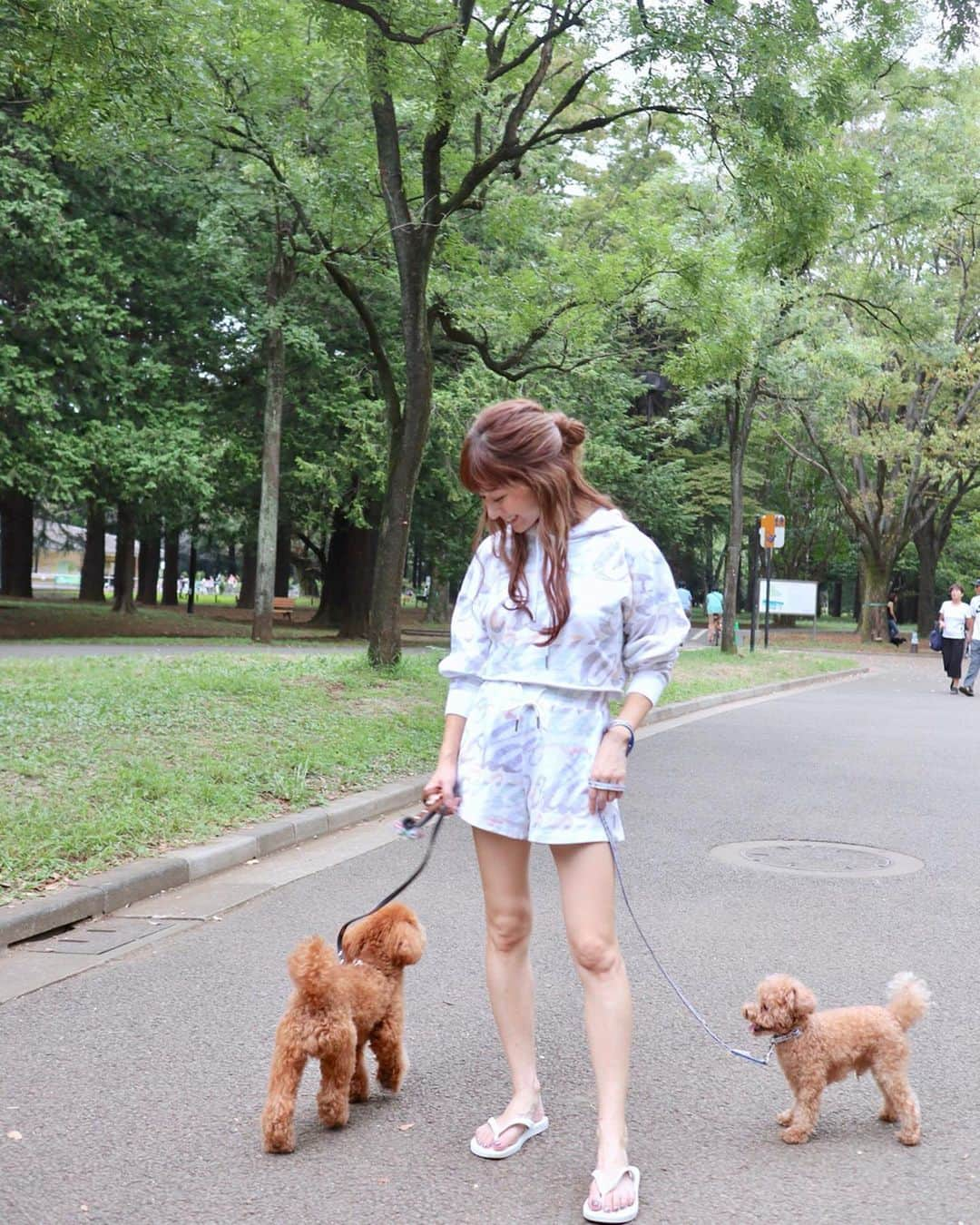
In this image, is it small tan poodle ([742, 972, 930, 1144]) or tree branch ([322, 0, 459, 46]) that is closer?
small tan poodle ([742, 972, 930, 1144])

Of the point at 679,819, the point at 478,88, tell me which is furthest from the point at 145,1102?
the point at 478,88

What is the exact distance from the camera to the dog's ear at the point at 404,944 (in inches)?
151

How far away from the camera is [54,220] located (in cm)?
2388

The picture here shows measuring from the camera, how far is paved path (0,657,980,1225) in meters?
3.33

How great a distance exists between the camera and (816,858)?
25.7 feet

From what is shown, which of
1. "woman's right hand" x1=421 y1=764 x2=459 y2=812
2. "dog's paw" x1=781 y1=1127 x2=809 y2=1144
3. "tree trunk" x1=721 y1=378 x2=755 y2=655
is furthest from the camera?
"tree trunk" x1=721 y1=378 x2=755 y2=655

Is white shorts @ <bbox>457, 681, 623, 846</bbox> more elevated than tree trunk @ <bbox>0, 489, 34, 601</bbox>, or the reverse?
tree trunk @ <bbox>0, 489, 34, 601</bbox>

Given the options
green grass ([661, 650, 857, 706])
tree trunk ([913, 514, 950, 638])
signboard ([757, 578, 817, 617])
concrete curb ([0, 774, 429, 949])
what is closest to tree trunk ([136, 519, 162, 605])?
signboard ([757, 578, 817, 617])

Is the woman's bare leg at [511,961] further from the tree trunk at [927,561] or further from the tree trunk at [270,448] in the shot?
the tree trunk at [927,561]

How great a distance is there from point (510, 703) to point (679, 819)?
19.6 ft

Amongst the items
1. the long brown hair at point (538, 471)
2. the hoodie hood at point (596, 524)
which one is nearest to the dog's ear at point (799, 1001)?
the long brown hair at point (538, 471)

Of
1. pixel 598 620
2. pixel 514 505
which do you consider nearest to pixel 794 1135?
pixel 598 620

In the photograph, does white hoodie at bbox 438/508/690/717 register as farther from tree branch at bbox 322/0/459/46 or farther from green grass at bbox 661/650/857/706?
green grass at bbox 661/650/857/706

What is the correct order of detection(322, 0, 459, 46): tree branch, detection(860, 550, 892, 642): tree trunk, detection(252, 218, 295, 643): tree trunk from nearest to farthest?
detection(322, 0, 459, 46): tree branch, detection(252, 218, 295, 643): tree trunk, detection(860, 550, 892, 642): tree trunk
